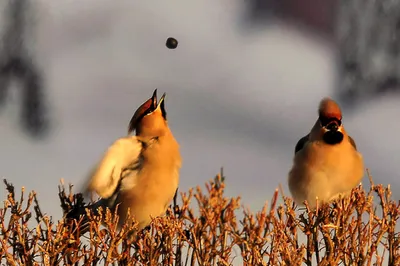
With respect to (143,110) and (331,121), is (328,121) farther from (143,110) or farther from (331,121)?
(143,110)

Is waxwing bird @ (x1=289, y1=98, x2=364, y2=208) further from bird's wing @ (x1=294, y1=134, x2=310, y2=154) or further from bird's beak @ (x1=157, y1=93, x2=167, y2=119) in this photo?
bird's beak @ (x1=157, y1=93, x2=167, y2=119)

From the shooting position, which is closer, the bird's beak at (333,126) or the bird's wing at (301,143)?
the bird's beak at (333,126)

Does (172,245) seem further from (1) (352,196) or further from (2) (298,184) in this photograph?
(1) (352,196)

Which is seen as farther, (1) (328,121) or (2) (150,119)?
(2) (150,119)

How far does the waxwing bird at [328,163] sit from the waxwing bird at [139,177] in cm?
90

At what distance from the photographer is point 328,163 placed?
12.5 feet

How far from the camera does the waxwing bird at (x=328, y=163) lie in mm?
3801

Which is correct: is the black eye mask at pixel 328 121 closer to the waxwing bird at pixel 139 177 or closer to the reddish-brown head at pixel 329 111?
the reddish-brown head at pixel 329 111

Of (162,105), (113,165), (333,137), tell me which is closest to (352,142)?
(333,137)

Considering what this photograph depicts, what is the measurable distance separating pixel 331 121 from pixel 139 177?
52.9 inches

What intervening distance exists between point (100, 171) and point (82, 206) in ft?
1.06

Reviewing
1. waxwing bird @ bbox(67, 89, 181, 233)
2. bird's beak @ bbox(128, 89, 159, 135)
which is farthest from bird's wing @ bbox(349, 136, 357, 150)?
bird's beak @ bbox(128, 89, 159, 135)

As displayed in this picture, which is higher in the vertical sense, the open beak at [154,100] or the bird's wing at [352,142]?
the open beak at [154,100]

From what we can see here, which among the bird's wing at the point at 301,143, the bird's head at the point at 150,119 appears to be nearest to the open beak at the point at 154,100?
the bird's head at the point at 150,119
